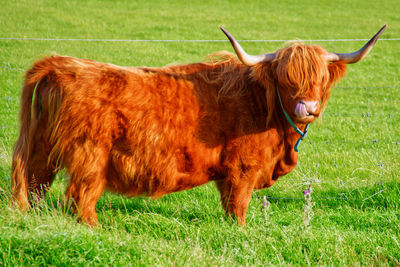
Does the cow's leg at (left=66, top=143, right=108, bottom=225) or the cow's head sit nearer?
the cow's leg at (left=66, top=143, right=108, bottom=225)

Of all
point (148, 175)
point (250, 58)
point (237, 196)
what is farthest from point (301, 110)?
point (148, 175)

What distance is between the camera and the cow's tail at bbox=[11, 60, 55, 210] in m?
3.61

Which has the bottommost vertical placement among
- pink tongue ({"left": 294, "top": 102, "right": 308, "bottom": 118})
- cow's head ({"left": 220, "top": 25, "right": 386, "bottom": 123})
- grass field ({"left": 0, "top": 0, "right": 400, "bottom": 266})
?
grass field ({"left": 0, "top": 0, "right": 400, "bottom": 266})

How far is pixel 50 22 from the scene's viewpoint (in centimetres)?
1573

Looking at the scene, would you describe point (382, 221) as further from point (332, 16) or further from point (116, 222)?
point (332, 16)

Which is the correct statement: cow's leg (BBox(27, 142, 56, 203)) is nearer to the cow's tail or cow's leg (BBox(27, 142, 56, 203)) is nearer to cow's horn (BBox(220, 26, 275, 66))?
the cow's tail

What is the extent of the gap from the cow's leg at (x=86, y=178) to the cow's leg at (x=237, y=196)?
3.49ft

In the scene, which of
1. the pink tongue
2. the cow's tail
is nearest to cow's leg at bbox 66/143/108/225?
the cow's tail

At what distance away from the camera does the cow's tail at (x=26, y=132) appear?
3609mm

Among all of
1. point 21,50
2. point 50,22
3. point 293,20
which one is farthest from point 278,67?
point 293,20

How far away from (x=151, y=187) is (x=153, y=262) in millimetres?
995

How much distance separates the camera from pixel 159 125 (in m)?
3.74

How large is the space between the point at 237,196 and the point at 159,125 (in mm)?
926

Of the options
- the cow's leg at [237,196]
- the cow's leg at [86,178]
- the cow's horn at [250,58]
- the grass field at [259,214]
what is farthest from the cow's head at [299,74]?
the cow's leg at [86,178]
